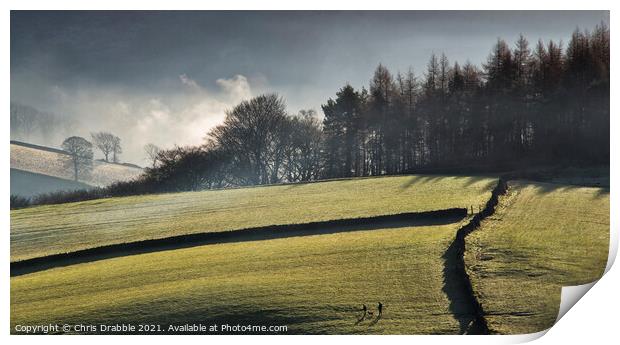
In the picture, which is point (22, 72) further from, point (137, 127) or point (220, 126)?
point (220, 126)

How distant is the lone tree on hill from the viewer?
19203mm

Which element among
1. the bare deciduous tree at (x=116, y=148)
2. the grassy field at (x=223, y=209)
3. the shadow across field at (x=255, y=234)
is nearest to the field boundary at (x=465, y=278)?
the shadow across field at (x=255, y=234)

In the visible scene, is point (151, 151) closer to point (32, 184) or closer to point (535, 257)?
point (32, 184)

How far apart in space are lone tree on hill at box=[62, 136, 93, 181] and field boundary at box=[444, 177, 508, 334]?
11017 mm

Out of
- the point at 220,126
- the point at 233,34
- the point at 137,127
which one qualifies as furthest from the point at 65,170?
the point at 233,34

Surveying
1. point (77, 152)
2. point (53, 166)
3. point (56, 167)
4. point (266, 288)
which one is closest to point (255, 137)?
point (77, 152)

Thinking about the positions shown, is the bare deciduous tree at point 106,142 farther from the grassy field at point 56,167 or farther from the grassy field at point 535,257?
the grassy field at point 535,257

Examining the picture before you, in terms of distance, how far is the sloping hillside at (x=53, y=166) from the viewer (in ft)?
56.6

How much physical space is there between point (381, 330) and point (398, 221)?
6.50 meters

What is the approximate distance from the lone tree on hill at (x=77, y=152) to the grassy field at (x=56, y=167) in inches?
8.3

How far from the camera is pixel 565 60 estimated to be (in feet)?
65.6

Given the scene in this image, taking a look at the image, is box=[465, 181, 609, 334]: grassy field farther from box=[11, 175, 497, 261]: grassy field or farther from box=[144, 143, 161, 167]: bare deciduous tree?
box=[144, 143, 161, 167]: bare deciduous tree

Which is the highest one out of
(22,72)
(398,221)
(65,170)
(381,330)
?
(22,72)

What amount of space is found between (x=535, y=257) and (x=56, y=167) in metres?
14.2
